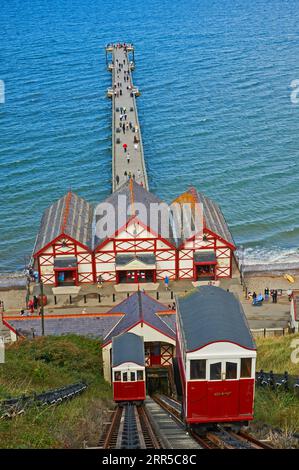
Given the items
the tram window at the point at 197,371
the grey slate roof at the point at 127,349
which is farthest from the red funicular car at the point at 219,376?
the grey slate roof at the point at 127,349

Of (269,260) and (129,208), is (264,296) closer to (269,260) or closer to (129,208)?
(269,260)

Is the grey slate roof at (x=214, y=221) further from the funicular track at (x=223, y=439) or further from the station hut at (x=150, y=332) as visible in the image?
the funicular track at (x=223, y=439)

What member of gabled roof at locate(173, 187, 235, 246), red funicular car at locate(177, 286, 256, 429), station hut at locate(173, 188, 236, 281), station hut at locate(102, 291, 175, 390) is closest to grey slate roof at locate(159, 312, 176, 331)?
station hut at locate(102, 291, 175, 390)

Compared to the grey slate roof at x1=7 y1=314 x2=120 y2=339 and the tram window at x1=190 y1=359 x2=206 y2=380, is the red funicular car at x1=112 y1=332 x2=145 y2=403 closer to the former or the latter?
the grey slate roof at x1=7 y1=314 x2=120 y2=339

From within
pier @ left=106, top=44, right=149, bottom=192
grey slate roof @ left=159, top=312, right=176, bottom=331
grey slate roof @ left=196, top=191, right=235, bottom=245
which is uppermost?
pier @ left=106, top=44, right=149, bottom=192

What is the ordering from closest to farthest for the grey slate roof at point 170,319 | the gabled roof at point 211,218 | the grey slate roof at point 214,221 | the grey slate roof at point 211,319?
the grey slate roof at point 211,319
the grey slate roof at point 170,319
the gabled roof at point 211,218
the grey slate roof at point 214,221

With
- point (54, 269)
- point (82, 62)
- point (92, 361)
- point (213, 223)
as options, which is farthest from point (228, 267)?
point (82, 62)
